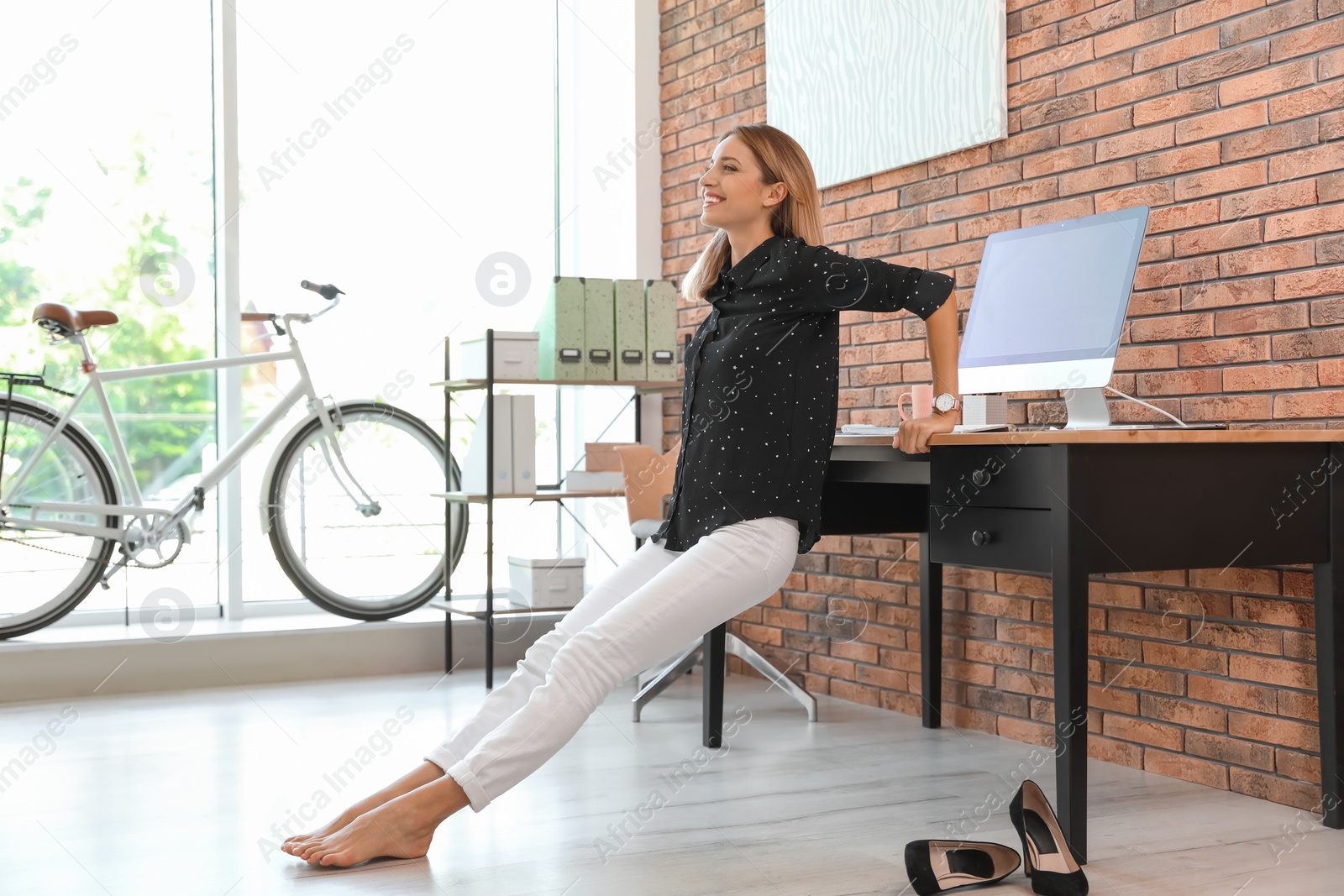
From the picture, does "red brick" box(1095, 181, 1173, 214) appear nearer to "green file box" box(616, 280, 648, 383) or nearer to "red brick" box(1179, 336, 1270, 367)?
"red brick" box(1179, 336, 1270, 367)

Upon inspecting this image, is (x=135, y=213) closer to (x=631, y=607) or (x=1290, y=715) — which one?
(x=631, y=607)

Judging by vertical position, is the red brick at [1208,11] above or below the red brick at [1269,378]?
above

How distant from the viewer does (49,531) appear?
11.6 ft

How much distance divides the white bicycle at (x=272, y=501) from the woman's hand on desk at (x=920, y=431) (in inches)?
82.5

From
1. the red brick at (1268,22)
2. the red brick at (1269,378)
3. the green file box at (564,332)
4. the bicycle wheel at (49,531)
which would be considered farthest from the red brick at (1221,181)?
the bicycle wheel at (49,531)

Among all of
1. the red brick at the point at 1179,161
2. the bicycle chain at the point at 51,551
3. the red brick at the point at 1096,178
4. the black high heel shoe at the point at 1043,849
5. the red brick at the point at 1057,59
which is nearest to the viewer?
the black high heel shoe at the point at 1043,849

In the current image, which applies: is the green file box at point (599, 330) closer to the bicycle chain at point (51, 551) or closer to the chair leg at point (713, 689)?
the chair leg at point (713, 689)

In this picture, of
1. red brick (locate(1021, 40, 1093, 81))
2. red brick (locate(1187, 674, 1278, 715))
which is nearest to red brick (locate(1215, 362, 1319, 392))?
red brick (locate(1187, 674, 1278, 715))

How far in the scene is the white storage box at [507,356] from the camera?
12.0 feet

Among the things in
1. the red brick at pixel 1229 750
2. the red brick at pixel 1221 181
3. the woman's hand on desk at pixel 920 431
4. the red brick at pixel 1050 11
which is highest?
the red brick at pixel 1050 11

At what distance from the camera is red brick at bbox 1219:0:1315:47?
2260mm

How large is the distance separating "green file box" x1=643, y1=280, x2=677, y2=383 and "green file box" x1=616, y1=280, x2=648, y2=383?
19mm

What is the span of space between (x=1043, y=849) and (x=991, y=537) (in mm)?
501

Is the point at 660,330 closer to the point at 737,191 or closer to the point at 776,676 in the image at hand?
the point at 776,676
